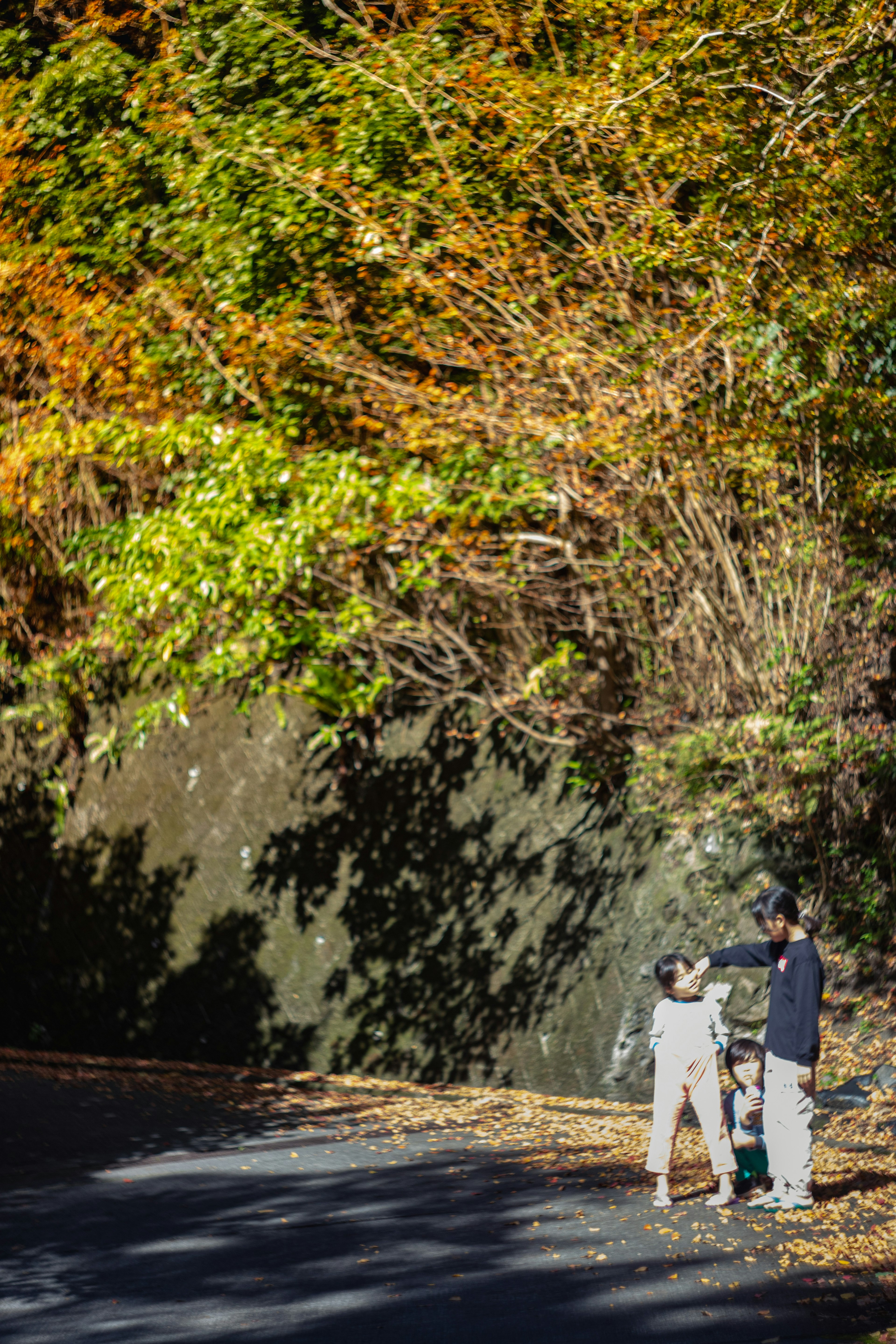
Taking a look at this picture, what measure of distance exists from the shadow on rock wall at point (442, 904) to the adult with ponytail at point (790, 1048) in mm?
2976

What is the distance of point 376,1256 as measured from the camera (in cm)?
481

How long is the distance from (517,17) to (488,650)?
13.9 ft

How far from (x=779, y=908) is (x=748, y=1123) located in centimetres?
104

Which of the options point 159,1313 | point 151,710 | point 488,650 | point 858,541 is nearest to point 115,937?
point 151,710

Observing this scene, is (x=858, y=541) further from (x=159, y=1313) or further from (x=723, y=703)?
(x=159, y=1313)

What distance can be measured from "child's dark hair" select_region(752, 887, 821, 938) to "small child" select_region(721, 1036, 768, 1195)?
59 centimetres

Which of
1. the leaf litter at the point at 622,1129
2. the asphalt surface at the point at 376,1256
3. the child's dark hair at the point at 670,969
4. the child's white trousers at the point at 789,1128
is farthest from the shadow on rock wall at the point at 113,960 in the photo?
the child's white trousers at the point at 789,1128

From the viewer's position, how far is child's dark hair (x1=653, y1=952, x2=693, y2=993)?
498cm

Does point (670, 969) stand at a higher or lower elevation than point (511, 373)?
lower

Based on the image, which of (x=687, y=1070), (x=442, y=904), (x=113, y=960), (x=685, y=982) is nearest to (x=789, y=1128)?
(x=687, y=1070)

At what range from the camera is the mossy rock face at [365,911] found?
7.79m

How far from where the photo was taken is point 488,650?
8.43 metres

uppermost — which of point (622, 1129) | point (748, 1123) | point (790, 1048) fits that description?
point (790, 1048)

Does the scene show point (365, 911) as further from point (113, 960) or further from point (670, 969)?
point (670, 969)
